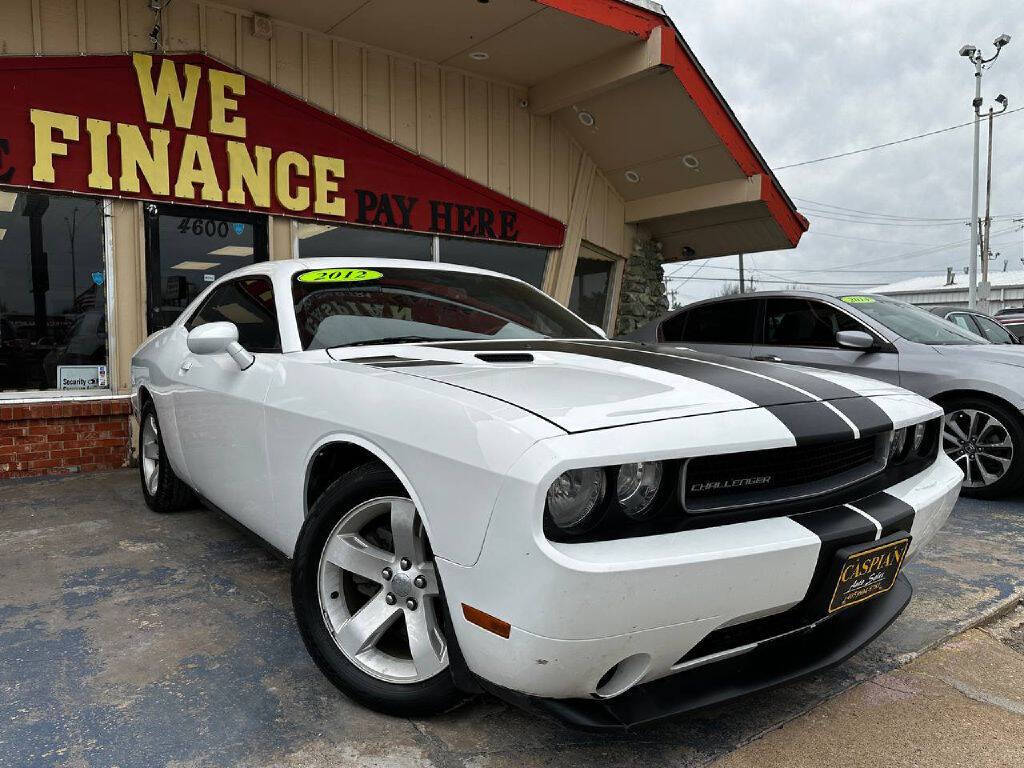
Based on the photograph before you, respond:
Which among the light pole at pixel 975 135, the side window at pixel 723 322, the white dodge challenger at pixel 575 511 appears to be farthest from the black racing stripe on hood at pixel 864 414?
the light pole at pixel 975 135

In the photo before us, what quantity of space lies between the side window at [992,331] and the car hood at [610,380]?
5406mm

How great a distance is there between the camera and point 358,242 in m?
7.07

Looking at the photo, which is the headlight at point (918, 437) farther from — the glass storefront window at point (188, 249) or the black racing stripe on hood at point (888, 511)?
the glass storefront window at point (188, 249)

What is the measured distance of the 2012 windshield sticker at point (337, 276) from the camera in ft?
9.55

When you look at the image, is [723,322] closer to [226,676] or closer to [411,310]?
[411,310]

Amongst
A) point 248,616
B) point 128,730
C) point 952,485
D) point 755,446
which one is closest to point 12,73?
point 248,616

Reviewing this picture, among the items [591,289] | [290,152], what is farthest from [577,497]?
[591,289]

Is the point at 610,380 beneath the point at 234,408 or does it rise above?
above

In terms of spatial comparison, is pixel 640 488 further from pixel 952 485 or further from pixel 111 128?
pixel 111 128

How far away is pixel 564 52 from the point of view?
729 centimetres

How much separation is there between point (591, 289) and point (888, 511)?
25.7 feet

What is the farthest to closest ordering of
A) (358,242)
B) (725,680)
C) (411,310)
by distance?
(358,242), (411,310), (725,680)

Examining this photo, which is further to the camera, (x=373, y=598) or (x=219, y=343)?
(x=219, y=343)

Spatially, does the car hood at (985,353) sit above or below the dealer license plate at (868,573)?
above
